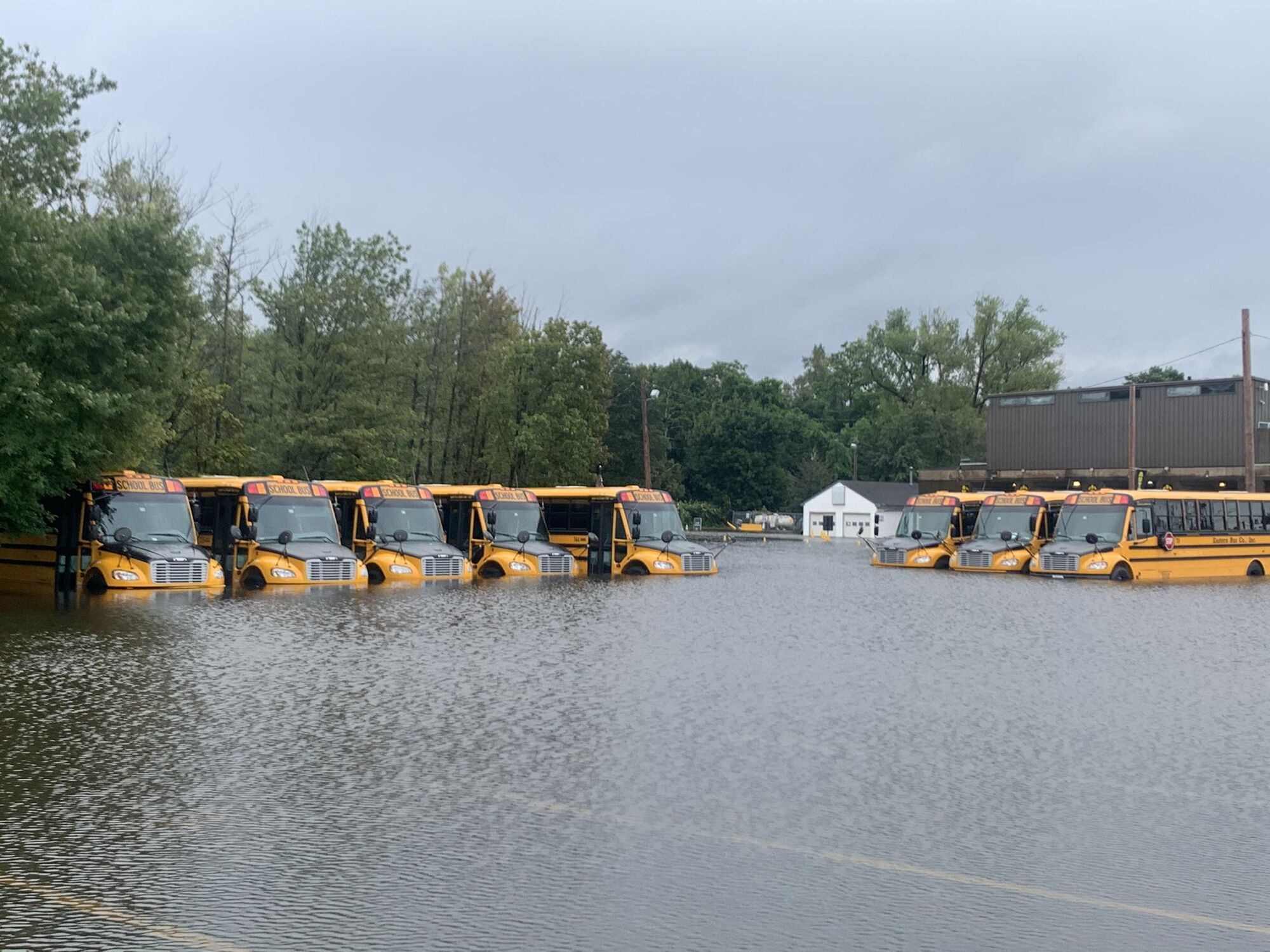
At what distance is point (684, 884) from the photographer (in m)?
6.68

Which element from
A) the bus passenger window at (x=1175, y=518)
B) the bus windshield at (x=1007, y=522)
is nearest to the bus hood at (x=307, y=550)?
the bus windshield at (x=1007, y=522)

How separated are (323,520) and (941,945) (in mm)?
26195

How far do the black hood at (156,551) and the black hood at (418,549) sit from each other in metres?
5.75

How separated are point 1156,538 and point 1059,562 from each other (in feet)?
8.86

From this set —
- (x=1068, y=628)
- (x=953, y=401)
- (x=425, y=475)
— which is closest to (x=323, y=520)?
(x=1068, y=628)

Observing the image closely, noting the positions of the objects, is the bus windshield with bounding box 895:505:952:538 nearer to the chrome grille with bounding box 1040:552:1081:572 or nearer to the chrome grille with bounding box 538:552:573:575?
the chrome grille with bounding box 1040:552:1081:572

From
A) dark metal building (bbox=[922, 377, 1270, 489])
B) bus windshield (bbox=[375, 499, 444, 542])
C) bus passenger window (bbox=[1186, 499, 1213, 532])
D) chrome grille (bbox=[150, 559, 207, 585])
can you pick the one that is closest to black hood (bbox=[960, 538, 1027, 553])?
bus passenger window (bbox=[1186, 499, 1213, 532])

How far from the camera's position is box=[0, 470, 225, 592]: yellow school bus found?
26.1m

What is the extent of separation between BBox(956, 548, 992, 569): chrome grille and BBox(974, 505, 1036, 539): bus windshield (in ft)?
4.05

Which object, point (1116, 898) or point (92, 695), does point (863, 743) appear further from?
point (92, 695)

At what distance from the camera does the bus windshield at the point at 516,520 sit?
117 feet

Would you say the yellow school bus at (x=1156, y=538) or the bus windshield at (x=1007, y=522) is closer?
the yellow school bus at (x=1156, y=538)

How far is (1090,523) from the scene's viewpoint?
37.8 metres

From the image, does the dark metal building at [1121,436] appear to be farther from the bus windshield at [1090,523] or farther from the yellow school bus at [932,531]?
the bus windshield at [1090,523]
